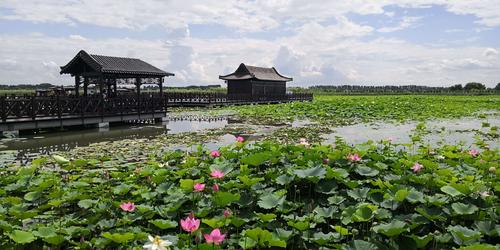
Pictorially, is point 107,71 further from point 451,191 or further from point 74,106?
point 451,191

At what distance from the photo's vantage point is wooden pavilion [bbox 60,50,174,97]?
17312 mm

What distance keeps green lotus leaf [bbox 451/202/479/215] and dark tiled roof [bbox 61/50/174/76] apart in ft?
53.0

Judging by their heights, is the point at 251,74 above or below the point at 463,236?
above

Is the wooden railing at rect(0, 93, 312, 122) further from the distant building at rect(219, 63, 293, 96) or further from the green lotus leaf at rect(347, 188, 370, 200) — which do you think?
the distant building at rect(219, 63, 293, 96)

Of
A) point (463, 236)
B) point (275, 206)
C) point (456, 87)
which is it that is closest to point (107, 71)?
point (275, 206)

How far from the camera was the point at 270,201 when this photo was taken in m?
3.16

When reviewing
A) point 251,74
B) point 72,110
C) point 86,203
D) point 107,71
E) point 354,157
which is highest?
point 251,74

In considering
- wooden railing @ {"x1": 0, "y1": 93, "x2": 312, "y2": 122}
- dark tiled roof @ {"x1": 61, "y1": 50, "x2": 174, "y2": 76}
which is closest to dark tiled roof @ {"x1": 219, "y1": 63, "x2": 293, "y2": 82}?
wooden railing @ {"x1": 0, "y1": 93, "x2": 312, "y2": 122}

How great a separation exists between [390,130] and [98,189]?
12.1 metres

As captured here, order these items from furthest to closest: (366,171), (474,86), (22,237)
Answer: (474,86) → (366,171) → (22,237)

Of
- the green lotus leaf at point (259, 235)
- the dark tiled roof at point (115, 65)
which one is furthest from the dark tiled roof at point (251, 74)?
the green lotus leaf at point (259, 235)

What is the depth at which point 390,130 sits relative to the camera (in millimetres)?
14250

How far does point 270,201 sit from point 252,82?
3544 cm

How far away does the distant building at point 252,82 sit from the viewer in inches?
1505
